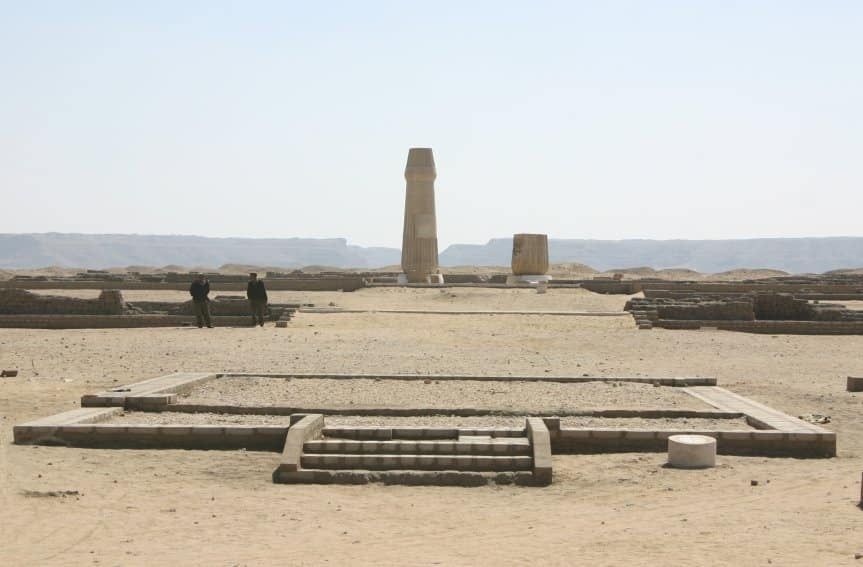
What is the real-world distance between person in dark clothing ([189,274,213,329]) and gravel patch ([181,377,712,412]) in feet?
26.3

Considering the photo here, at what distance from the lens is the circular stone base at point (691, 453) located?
877cm

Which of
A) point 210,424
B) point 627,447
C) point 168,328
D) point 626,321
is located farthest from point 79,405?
point 626,321

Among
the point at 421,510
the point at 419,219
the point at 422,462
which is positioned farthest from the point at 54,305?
the point at 421,510

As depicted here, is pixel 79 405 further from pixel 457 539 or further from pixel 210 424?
pixel 457 539

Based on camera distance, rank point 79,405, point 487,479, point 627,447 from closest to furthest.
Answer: point 487,479, point 627,447, point 79,405

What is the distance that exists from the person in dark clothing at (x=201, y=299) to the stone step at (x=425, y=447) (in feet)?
40.0

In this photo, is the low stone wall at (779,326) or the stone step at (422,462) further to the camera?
the low stone wall at (779,326)

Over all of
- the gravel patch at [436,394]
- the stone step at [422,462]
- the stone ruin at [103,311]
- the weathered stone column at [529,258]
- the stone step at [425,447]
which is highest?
the weathered stone column at [529,258]

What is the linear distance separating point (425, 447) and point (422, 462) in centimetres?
28

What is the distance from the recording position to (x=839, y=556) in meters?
6.27

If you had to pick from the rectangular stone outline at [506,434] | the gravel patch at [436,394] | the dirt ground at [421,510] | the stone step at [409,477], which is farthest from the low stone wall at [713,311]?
the stone step at [409,477]

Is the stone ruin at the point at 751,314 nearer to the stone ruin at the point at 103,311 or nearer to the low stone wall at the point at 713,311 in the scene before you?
the low stone wall at the point at 713,311

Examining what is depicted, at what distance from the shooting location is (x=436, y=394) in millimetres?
11898

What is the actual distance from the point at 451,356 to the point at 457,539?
31.5 feet
